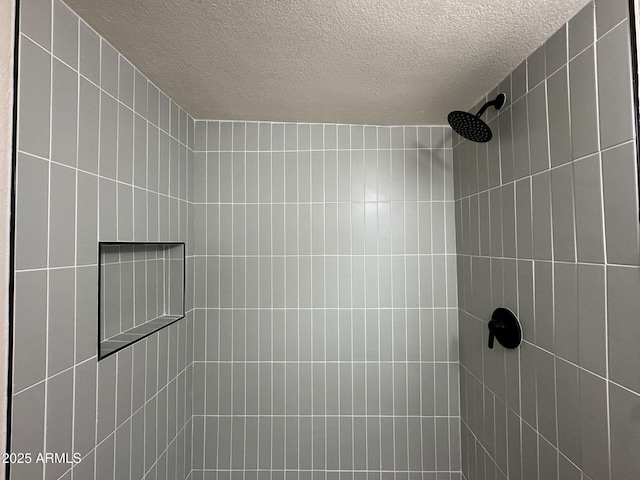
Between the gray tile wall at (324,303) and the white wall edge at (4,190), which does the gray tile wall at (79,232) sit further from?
the gray tile wall at (324,303)

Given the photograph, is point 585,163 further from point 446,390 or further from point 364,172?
point 446,390

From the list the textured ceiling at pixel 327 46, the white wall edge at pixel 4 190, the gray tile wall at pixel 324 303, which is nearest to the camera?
the white wall edge at pixel 4 190

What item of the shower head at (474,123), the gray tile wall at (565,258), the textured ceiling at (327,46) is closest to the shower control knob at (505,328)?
the gray tile wall at (565,258)

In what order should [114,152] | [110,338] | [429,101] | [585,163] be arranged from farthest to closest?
[429,101]
[110,338]
[114,152]
[585,163]

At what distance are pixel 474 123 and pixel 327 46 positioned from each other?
1.86ft

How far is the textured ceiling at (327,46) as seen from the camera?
855 millimetres

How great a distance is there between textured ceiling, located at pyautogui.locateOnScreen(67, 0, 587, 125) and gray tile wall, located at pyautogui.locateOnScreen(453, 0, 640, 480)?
0.14m

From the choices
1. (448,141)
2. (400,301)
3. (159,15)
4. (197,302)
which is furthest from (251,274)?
(448,141)

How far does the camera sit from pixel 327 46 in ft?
3.34

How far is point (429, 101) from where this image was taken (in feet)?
4.61

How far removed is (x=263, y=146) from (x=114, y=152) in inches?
29.4

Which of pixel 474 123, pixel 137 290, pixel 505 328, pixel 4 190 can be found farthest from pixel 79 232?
pixel 505 328

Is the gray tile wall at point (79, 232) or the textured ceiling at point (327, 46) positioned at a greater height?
the textured ceiling at point (327, 46)

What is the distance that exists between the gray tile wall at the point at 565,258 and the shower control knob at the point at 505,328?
3 cm
